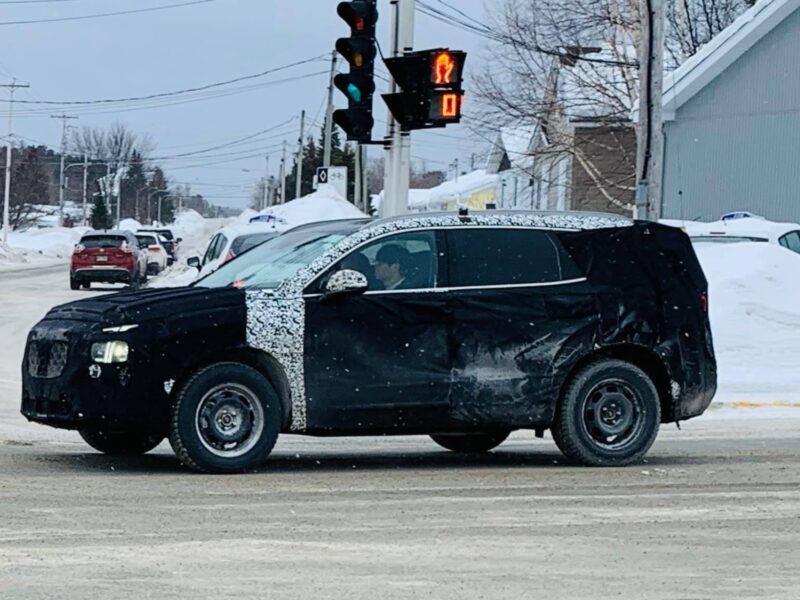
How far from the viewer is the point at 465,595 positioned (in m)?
6.62

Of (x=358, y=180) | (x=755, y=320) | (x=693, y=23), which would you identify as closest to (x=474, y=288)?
(x=755, y=320)

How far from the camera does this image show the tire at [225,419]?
974 centimetres

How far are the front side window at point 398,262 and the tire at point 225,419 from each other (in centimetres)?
98

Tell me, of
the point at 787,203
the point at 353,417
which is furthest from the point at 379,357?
the point at 787,203

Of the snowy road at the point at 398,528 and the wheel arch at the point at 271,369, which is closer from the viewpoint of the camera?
the snowy road at the point at 398,528

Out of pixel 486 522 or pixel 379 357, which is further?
pixel 379 357

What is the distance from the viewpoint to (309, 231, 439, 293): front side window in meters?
10.4

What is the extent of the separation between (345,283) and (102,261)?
30.9 meters

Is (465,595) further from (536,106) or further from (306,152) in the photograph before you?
(306,152)

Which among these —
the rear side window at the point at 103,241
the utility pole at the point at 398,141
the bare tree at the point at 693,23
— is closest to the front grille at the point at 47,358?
the utility pole at the point at 398,141

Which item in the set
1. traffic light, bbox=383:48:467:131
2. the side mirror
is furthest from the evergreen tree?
the side mirror

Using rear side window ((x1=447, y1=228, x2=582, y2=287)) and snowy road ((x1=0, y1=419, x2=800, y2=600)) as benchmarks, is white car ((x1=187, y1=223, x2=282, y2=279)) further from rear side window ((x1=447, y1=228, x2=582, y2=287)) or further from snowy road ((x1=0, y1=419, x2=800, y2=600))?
snowy road ((x1=0, y1=419, x2=800, y2=600))

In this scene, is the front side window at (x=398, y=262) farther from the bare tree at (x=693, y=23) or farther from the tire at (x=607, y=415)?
the bare tree at (x=693, y=23)

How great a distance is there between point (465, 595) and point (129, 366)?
3.69 meters
